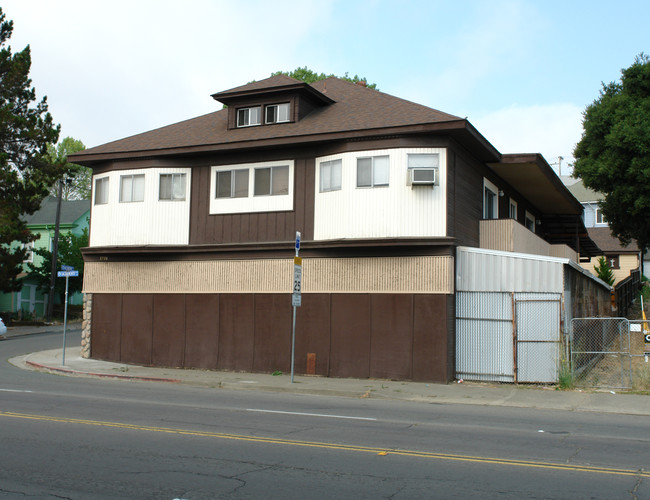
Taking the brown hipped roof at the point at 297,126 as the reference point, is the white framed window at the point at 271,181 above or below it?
below

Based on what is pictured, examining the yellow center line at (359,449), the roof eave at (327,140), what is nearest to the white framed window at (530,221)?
the roof eave at (327,140)

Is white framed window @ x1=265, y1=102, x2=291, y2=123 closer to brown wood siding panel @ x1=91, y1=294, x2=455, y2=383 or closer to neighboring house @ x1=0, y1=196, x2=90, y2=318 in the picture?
brown wood siding panel @ x1=91, y1=294, x2=455, y2=383

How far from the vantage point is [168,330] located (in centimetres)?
2145

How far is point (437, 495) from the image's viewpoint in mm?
6559

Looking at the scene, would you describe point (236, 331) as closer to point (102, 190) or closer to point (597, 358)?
point (102, 190)

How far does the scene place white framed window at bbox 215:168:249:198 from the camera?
20.7m

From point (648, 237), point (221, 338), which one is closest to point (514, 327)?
point (221, 338)

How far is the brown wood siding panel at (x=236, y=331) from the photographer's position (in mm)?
20219

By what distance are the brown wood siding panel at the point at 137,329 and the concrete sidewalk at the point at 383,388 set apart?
1.49 feet

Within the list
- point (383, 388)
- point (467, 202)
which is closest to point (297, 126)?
point (467, 202)

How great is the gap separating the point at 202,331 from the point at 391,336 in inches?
243

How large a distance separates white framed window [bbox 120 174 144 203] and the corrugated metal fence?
10.7 metres

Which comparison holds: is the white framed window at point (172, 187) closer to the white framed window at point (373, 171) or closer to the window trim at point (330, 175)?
the window trim at point (330, 175)

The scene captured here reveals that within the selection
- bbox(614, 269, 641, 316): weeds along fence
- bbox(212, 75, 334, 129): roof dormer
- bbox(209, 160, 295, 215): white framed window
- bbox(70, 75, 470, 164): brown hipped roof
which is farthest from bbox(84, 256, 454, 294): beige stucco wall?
bbox(614, 269, 641, 316): weeds along fence
